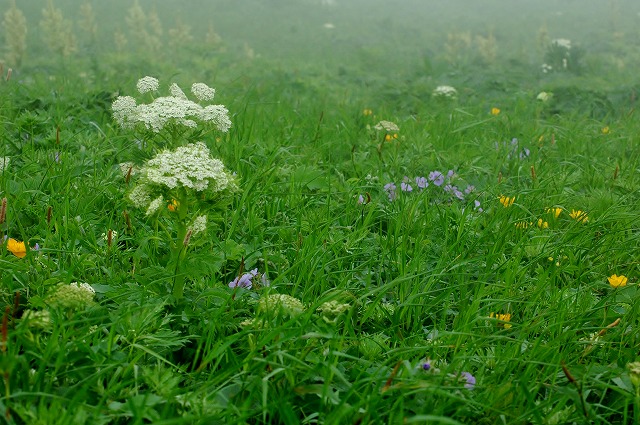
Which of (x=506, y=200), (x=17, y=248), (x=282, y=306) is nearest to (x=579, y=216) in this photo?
(x=506, y=200)

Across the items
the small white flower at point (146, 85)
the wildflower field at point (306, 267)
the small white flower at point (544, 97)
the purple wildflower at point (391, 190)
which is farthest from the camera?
the small white flower at point (544, 97)

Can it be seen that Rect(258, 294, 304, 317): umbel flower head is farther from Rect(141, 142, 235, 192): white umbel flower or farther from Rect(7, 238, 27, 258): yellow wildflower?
Rect(7, 238, 27, 258): yellow wildflower

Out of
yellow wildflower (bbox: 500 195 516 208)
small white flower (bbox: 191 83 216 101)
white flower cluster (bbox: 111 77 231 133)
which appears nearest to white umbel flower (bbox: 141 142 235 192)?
white flower cluster (bbox: 111 77 231 133)

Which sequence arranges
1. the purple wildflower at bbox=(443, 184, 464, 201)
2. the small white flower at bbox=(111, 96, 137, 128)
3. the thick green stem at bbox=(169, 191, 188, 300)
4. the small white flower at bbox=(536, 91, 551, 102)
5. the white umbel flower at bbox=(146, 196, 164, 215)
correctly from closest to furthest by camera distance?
the white umbel flower at bbox=(146, 196, 164, 215) → the thick green stem at bbox=(169, 191, 188, 300) → the small white flower at bbox=(111, 96, 137, 128) → the purple wildflower at bbox=(443, 184, 464, 201) → the small white flower at bbox=(536, 91, 551, 102)

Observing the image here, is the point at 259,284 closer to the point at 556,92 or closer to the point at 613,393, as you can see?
the point at 613,393

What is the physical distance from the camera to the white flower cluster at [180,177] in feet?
6.06

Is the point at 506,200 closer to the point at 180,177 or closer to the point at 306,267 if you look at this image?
the point at 306,267

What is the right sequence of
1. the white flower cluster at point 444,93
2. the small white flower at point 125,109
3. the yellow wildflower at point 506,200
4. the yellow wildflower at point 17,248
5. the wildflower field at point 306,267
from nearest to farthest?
1. the wildflower field at point 306,267
2. the yellow wildflower at point 17,248
3. the small white flower at point 125,109
4. the yellow wildflower at point 506,200
5. the white flower cluster at point 444,93

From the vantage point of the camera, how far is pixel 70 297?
172 cm

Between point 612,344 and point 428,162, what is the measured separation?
1.87 m

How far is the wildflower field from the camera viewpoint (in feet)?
5.29

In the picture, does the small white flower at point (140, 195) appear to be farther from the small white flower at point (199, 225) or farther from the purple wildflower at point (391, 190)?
the purple wildflower at point (391, 190)

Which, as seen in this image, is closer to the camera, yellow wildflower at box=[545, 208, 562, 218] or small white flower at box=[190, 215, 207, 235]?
small white flower at box=[190, 215, 207, 235]

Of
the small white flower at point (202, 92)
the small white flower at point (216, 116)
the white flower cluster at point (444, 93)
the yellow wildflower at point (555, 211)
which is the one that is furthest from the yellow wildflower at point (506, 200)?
the white flower cluster at point (444, 93)
